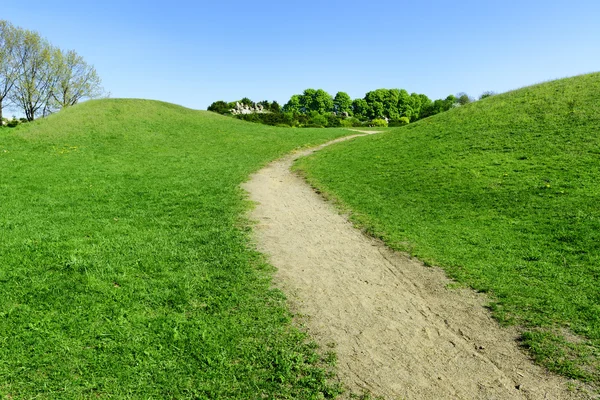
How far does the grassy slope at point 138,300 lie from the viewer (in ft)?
16.2

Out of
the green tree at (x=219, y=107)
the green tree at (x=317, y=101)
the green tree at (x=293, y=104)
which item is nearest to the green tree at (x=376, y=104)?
the green tree at (x=317, y=101)

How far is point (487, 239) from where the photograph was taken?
33.4ft

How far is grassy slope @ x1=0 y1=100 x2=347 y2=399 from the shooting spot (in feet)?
16.2

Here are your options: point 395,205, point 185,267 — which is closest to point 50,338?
point 185,267

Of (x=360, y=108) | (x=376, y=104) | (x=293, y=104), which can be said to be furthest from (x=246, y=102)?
(x=376, y=104)

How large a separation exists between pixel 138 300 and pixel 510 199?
41.1 ft

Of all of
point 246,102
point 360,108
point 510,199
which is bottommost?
point 510,199

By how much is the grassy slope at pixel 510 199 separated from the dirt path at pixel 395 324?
0.56 meters

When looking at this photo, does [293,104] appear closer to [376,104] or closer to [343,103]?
[343,103]

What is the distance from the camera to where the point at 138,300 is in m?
6.85

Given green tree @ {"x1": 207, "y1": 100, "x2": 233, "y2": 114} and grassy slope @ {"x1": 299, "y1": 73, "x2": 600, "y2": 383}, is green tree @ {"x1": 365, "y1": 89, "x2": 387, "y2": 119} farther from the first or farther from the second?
grassy slope @ {"x1": 299, "y1": 73, "x2": 600, "y2": 383}

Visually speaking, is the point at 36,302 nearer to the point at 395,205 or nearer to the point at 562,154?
the point at 395,205

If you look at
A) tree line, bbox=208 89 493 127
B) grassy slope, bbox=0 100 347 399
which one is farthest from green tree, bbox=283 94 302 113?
grassy slope, bbox=0 100 347 399

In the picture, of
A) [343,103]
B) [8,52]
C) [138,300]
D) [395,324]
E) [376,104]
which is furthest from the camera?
[343,103]
